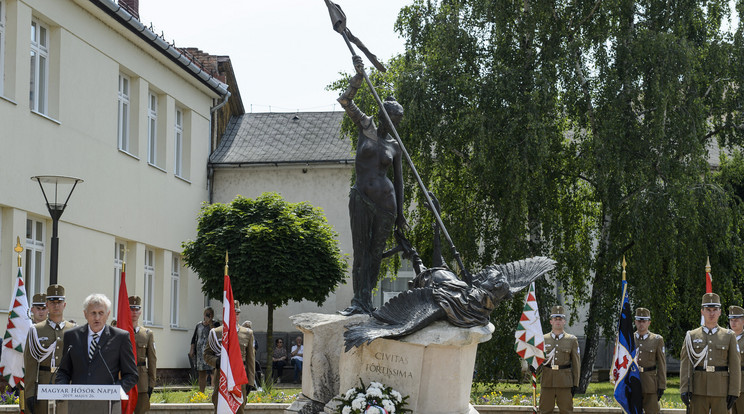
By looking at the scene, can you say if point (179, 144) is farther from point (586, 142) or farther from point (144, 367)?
point (144, 367)

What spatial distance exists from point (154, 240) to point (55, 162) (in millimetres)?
5298

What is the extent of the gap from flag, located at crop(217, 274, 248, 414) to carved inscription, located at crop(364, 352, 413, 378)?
188 centimetres

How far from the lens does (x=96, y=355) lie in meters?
6.46

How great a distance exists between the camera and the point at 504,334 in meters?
18.1

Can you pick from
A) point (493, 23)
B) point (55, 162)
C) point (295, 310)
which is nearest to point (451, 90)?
point (493, 23)

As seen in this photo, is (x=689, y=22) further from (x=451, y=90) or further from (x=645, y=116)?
(x=451, y=90)

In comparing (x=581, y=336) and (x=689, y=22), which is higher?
(x=689, y=22)

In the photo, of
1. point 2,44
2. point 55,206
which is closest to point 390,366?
point 55,206

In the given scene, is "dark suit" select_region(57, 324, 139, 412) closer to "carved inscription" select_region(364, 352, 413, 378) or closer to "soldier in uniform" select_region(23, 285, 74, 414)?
"carved inscription" select_region(364, 352, 413, 378)

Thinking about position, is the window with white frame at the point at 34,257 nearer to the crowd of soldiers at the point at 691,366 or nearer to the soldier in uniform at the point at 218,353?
the soldier in uniform at the point at 218,353

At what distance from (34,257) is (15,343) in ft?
27.6

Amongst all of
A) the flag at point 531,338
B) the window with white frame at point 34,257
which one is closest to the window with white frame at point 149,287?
the window with white frame at point 34,257

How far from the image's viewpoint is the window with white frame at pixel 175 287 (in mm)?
25578

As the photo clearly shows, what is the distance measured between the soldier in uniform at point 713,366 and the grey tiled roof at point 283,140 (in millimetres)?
18638
